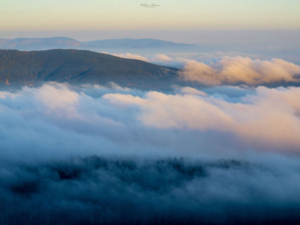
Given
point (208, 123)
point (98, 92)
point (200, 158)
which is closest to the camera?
point (200, 158)

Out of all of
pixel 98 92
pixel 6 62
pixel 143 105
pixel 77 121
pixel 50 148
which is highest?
pixel 6 62

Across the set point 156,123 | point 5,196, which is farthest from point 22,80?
point 5,196

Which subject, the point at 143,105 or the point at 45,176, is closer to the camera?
the point at 45,176

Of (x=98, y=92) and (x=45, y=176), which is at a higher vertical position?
(x=98, y=92)

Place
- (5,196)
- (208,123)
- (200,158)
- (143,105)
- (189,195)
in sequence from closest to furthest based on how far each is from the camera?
(5,196) < (189,195) < (200,158) < (208,123) < (143,105)

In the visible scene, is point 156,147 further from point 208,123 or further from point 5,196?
point 5,196

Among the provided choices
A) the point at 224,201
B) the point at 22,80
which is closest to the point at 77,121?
the point at 224,201

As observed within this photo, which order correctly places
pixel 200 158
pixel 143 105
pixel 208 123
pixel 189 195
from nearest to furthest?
pixel 189 195
pixel 200 158
pixel 208 123
pixel 143 105

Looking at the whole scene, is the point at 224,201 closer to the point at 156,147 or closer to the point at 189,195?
the point at 189,195

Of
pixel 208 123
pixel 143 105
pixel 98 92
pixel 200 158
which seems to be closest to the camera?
pixel 200 158
